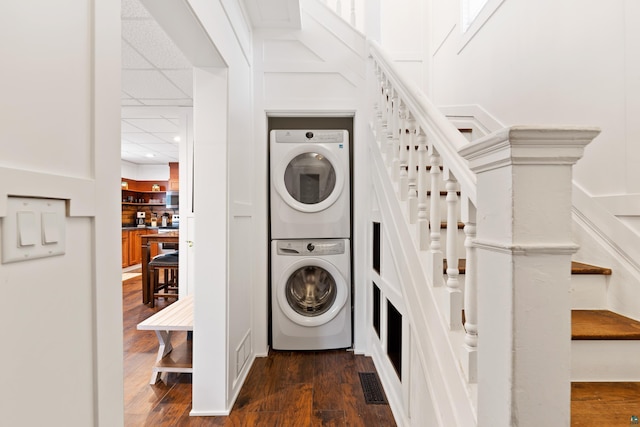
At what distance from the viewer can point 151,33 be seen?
2043mm

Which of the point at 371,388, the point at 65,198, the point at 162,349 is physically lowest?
the point at 371,388

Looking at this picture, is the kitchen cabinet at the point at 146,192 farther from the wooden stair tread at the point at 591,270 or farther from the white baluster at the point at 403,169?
the wooden stair tread at the point at 591,270

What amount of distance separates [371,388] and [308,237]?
1.17 metres

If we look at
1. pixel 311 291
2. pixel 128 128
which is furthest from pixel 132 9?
pixel 128 128

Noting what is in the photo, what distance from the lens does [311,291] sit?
266cm

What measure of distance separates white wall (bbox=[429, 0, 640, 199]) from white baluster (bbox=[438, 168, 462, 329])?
0.86 m

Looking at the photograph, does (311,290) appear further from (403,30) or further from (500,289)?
(403,30)

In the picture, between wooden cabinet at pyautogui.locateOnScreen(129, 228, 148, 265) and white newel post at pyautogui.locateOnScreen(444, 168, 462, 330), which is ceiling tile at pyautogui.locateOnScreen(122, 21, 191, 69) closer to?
white newel post at pyautogui.locateOnScreen(444, 168, 462, 330)

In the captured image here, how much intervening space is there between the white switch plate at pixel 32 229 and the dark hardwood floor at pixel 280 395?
5.05 ft

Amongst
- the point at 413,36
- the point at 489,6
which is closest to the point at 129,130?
the point at 413,36

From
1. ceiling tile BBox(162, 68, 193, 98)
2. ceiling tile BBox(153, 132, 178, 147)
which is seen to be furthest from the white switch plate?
ceiling tile BBox(153, 132, 178, 147)

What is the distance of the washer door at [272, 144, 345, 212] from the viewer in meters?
2.48

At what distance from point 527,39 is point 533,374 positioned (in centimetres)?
205

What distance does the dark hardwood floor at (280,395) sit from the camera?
1.72 m
